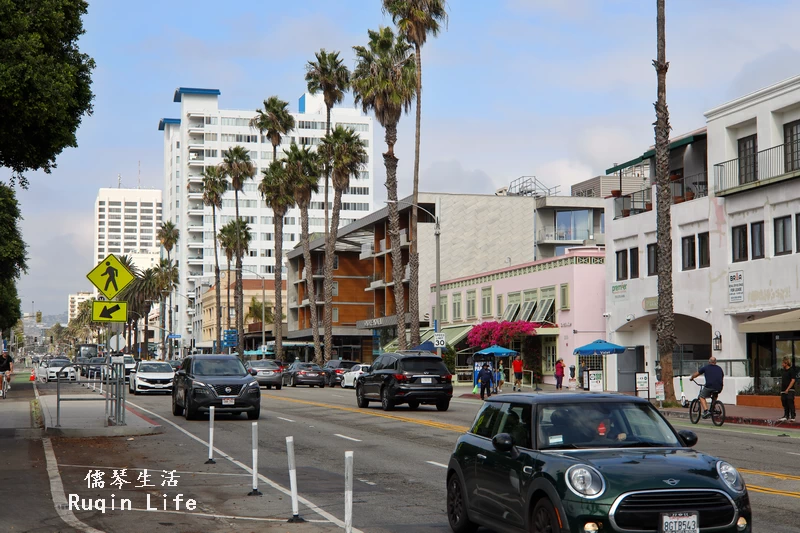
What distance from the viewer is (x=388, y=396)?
30375 millimetres

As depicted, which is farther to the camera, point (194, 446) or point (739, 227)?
point (739, 227)

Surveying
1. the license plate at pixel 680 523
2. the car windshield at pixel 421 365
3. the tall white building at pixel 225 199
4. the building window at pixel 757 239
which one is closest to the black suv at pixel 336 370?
the car windshield at pixel 421 365

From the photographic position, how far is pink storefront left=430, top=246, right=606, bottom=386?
51.0m

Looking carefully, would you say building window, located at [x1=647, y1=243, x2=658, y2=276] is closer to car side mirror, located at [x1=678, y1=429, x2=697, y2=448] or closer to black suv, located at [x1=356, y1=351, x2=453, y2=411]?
black suv, located at [x1=356, y1=351, x2=453, y2=411]

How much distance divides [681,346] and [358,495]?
33.2m

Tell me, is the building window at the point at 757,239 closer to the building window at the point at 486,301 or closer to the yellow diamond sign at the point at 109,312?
the yellow diamond sign at the point at 109,312

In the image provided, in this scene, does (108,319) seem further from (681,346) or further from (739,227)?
(681,346)

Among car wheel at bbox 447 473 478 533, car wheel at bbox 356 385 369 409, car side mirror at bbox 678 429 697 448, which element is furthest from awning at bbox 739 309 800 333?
car side mirror at bbox 678 429 697 448

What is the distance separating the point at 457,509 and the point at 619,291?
38299 mm

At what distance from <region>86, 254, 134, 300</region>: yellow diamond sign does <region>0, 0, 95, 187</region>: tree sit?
2720 millimetres

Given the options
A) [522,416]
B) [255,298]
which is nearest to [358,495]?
[522,416]

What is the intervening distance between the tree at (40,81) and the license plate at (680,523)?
43.2 ft

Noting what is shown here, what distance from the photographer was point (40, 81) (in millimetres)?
16797

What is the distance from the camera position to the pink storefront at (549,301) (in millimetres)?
50969
